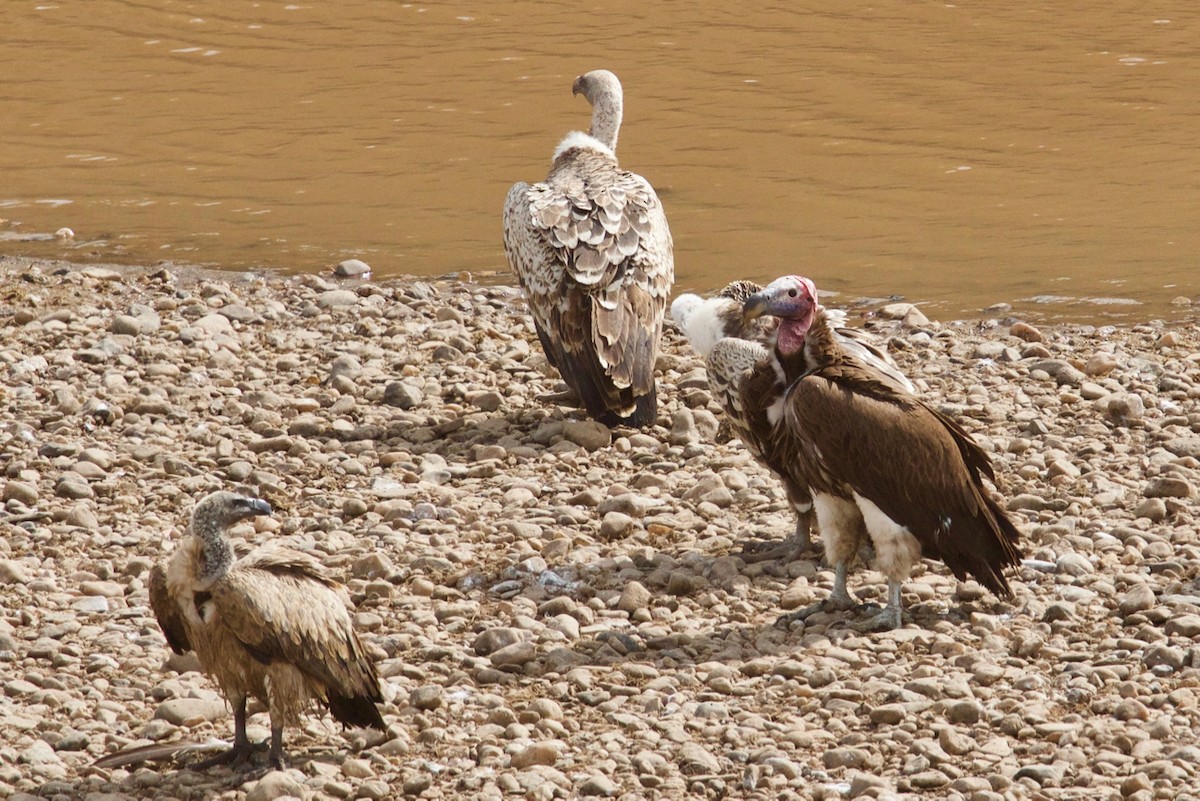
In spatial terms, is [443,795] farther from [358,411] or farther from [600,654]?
[358,411]

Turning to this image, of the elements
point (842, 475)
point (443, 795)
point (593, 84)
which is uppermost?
point (593, 84)

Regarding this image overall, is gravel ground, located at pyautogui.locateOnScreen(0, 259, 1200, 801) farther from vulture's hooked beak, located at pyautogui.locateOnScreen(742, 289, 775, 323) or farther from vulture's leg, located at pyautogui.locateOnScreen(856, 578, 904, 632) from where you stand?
vulture's hooked beak, located at pyautogui.locateOnScreen(742, 289, 775, 323)

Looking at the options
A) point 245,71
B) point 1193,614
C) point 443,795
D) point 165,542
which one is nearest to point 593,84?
point 165,542

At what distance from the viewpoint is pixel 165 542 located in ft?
20.6

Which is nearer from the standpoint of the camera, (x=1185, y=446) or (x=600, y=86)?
(x=1185, y=446)

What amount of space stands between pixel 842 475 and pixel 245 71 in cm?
1287

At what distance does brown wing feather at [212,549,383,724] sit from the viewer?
14.7ft

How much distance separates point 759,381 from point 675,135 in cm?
858

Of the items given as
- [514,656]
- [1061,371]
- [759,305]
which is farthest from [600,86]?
[514,656]

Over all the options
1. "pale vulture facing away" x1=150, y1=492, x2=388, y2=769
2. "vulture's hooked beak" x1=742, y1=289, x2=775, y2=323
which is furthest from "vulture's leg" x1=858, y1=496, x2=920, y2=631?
"pale vulture facing away" x1=150, y1=492, x2=388, y2=769

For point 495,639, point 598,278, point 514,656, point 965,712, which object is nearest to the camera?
point 965,712

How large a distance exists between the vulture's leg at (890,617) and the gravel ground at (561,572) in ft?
0.24

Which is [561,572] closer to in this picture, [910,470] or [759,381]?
[759,381]

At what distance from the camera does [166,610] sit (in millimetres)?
4699
